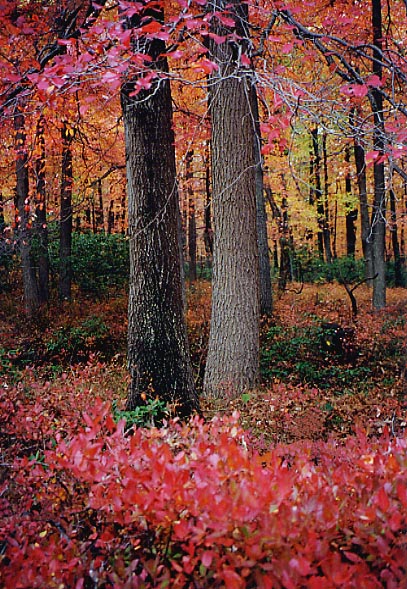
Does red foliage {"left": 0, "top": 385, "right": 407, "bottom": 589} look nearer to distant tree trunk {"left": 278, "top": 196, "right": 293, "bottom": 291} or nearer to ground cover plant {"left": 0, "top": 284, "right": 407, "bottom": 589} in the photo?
ground cover plant {"left": 0, "top": 284, "right": 407, "bottom": 589}

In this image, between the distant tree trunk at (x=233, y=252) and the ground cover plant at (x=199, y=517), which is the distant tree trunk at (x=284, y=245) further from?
the ground cover plant at (x=199, y=517)

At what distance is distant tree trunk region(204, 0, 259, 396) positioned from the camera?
7.12 meters

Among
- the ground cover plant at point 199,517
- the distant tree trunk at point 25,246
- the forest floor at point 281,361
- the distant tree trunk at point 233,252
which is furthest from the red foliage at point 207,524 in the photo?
the distant tree trunk at point 25,246

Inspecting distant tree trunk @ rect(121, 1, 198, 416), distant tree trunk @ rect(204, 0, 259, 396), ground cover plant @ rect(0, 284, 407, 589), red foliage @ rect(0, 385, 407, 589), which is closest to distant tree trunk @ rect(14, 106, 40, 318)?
distant tree trunk @ rect(204, 0, 259, 396)

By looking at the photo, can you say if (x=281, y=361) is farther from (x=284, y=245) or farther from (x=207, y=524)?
(x=284, y=245)

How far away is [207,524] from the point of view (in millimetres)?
2002

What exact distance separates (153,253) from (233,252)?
1.88m

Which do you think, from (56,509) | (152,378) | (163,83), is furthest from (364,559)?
(163,83)

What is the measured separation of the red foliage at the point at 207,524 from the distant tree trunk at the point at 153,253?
2894 mm

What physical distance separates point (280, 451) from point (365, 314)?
9.84 m

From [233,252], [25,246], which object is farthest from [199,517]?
[25,246]

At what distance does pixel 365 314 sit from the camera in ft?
41.0

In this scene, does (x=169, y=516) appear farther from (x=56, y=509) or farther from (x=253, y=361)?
(x=253, y=361)

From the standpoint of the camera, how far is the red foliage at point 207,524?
1.96m
